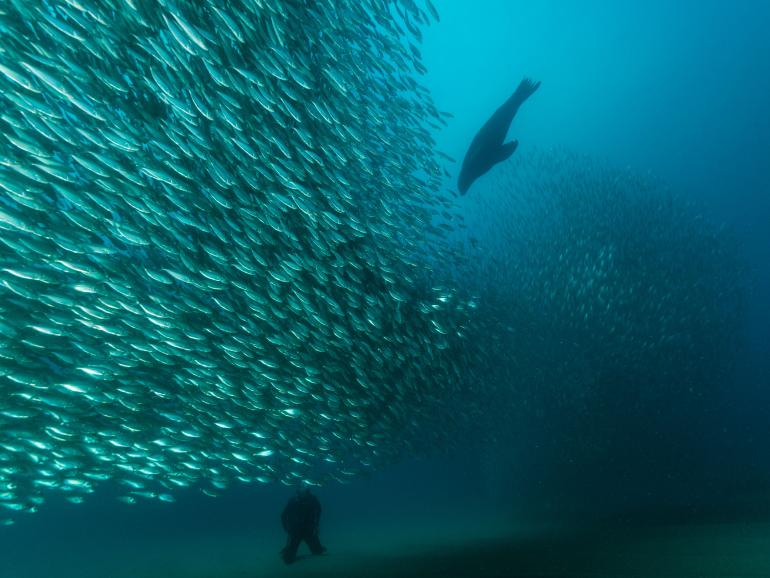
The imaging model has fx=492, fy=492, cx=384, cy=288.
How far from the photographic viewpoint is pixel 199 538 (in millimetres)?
23672

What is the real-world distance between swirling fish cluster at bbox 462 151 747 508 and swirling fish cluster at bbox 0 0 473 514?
682 centimetres

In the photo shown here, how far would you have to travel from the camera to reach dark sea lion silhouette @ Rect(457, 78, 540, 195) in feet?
32.6

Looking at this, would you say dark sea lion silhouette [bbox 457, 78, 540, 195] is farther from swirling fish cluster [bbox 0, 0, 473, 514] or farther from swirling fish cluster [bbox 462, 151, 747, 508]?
swirling fish cluster [bbox 462, 151, 747, 508]

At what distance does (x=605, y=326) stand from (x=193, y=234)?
1298 centimetres

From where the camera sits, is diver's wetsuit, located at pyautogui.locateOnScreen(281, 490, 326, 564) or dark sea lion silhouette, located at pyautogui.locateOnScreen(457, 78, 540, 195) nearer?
diver's wetsuit, located at pyautogui.locateOnScreen(281, 490, 326, 564)

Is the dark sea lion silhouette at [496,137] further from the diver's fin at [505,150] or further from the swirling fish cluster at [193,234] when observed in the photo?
the swirling fish cluster at [193,234]

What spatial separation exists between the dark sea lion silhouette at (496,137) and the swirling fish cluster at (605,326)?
4899mm

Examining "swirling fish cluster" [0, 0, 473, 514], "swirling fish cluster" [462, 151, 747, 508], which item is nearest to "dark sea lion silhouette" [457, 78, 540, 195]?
"swirling fish cluster" [0, 0, 473, 514]

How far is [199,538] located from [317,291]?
21958mm

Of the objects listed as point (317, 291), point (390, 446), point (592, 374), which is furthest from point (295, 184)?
point (592, 374)

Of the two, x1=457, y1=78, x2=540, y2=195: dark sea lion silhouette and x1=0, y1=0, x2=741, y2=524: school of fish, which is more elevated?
x1=457, y1=78, x2=540, y2=195: dark sea lion silhouette

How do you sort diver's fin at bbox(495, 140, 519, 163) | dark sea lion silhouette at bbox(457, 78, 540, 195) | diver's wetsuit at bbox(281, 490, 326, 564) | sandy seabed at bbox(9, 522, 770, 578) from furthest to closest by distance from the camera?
dark sea lion silhouette at bbox(457, 78, 540, 195) → diver's fin at bbox(495, 140, 519, 163) → diver's wetsuit at bbox(281, 490, 326, 564) → sandy seabed at bbox(9, 522, 770, 578)

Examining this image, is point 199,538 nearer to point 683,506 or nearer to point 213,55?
point 683,506

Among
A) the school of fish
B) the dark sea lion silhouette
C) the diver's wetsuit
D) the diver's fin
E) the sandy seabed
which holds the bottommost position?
the sandy seabed
